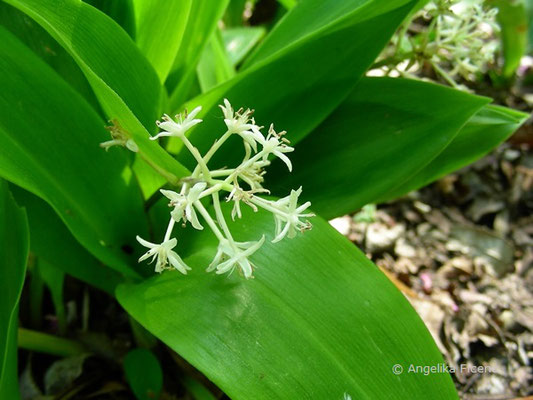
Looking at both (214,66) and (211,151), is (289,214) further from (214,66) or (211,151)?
(214,66)

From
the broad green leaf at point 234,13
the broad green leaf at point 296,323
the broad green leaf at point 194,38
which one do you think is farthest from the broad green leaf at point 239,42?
the broad green leaf at point 296,323

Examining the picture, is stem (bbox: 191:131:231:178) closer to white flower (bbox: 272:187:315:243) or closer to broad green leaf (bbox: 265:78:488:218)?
white flower (bbox: 272:187:315:243)

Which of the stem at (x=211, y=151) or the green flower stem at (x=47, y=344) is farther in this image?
the green flower stem at (x=47, y=344)

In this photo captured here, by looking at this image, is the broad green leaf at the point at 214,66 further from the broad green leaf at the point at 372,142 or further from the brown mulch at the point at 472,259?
the brown mulch at the point at 472,259

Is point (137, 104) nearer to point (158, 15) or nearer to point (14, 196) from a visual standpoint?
point (158, 15)

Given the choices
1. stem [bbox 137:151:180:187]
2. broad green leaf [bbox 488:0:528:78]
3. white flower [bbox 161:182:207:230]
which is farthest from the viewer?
broad green leaf [bbox 488:0:528:78]

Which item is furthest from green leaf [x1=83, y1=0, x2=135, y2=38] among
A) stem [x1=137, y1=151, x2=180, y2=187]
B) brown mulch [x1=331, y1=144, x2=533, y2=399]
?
brown mulch [x1=331, y1=144, x2=533, y2=399]

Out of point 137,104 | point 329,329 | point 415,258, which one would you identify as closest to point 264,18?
point 415,258
